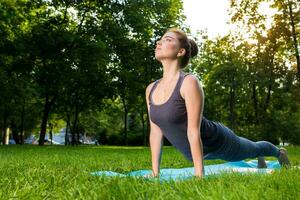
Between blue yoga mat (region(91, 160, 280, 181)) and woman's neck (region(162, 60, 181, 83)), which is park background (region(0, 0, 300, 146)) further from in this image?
woman's neck (region(162, 60, 181, 83))

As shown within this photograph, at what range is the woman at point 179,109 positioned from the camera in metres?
4.62

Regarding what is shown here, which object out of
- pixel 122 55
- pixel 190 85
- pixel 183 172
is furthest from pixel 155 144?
pixel 122 55

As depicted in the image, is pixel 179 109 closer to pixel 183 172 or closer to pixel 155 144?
pixel 155 144

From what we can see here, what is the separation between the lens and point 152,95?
5180 mm

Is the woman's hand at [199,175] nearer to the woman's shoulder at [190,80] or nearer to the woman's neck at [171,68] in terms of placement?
the woman's shoulder at [190,80]

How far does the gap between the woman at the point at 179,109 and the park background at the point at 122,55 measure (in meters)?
19.4

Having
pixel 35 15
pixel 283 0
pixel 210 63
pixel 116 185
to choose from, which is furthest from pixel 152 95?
pixel 210 63

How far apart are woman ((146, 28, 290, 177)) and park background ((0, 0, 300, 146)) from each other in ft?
63.7

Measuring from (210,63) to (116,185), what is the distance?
132 feet

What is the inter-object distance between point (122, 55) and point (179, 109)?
92.6 feet

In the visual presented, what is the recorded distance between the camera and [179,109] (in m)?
4.89

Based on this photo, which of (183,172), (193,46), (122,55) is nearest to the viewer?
(193,46)

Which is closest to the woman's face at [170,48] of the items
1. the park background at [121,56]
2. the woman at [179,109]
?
Result: the woman at [179,109]

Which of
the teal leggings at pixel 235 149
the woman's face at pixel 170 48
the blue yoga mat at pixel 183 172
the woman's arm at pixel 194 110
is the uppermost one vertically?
the woman's face at pixel 170 48
